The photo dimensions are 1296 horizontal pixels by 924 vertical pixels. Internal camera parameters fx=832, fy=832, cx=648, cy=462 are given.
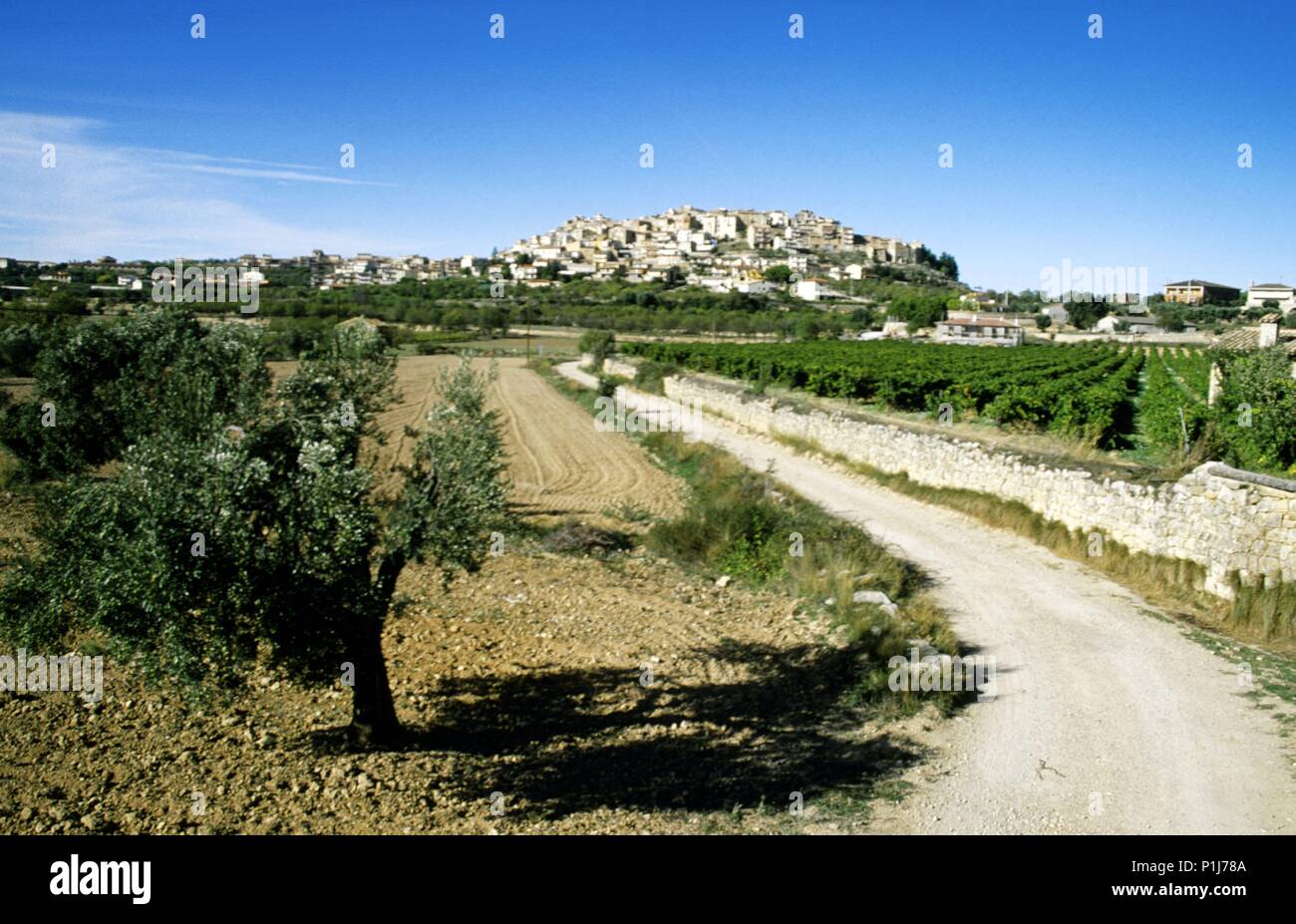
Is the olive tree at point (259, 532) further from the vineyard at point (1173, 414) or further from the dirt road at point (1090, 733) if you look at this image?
the vineyard at point (1173, 414)

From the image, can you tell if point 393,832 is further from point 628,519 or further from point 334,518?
point 628,519

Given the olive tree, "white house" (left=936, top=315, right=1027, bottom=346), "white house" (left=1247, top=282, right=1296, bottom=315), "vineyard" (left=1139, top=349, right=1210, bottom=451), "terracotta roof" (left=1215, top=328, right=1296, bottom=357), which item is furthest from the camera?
"white house" (left=1247, top=282, right=1296, bottom=315)

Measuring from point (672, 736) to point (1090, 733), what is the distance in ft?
15.1

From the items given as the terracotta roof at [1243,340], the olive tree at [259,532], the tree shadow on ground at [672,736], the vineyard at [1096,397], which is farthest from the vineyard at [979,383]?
the olive tree at [259,532]

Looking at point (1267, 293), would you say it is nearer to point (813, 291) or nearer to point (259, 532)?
point (813, 291)

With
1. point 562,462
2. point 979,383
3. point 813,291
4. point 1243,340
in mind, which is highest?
point 813,291

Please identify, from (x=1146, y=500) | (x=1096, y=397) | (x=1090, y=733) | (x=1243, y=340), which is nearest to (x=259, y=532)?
(x=1090, y=733)

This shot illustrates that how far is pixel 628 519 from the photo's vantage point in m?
20.7

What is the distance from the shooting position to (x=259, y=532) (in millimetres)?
7156

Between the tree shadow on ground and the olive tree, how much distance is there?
7.77ft

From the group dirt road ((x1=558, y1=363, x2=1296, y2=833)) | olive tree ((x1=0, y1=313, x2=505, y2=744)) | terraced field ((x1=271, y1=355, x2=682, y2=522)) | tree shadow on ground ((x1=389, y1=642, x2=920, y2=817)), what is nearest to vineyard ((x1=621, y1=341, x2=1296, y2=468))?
dirt road ((x1=558, y1=363, x2=1296, y2=833))

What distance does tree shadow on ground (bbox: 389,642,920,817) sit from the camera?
8.70 meters

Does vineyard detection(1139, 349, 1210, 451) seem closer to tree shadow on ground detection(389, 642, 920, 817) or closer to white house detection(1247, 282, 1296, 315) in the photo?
tree shadow on ground detection(389, 642, 920, 817)
